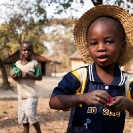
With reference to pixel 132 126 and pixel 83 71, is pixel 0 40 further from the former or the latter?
pixel 83 71

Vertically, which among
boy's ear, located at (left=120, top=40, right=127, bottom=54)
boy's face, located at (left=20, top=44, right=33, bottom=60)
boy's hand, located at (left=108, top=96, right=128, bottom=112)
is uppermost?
boy's ear, located at (left=120, top=40, right=127, bottom=54)

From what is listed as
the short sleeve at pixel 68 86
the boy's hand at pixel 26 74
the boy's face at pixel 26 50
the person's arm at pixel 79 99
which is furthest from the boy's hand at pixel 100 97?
the boy's face at pixel 26 50

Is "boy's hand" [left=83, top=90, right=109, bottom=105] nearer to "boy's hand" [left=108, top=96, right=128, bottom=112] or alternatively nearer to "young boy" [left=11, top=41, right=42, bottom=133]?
"boy's hand" [left=108, top=96, right=128, bottom=112]

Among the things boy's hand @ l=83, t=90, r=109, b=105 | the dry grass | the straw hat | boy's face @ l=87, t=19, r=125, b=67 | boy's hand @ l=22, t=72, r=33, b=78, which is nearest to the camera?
boy's hand @ l=83, t=90, r=109, b=105

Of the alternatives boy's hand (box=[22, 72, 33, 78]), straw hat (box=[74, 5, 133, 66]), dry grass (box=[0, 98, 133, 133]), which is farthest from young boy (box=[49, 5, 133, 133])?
dry grass (box=[0, 98, 133, 133])

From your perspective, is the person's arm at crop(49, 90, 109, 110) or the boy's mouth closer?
the person's arm at crop(49, 90, 109, 110)

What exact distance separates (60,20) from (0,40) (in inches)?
351

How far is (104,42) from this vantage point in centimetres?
154

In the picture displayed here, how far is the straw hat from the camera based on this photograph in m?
1.71

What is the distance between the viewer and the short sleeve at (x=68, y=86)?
5.18 feet

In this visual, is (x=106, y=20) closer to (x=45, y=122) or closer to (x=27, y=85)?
(x=27, y=85)

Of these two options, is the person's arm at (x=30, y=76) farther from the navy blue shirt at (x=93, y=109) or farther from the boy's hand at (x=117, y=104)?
the boy's hand at (x=117, y=104)

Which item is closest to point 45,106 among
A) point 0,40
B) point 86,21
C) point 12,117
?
point 12,117

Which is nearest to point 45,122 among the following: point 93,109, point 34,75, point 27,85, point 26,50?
point 27,85
